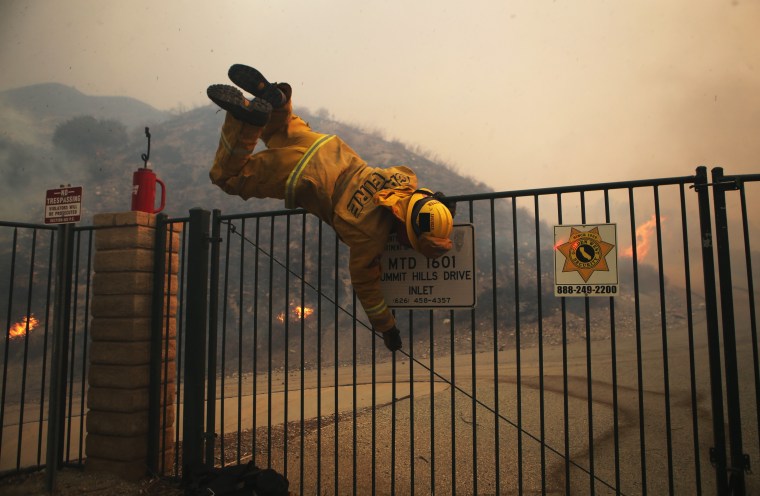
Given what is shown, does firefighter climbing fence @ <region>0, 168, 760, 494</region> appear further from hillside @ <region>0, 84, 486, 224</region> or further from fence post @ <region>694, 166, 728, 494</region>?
hillside @ <region>0, 84, 486, 224</region>

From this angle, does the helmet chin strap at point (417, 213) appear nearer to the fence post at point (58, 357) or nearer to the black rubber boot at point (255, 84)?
the black rubber boot at point (255, 84)

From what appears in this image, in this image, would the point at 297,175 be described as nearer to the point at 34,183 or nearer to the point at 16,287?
the point at 16,287

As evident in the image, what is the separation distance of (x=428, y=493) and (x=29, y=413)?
33.0 ft

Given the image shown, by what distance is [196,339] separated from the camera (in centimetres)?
386

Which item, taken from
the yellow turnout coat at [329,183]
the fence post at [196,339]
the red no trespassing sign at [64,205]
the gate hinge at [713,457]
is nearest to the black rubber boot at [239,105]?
the yellow turnout coat at [329,183]

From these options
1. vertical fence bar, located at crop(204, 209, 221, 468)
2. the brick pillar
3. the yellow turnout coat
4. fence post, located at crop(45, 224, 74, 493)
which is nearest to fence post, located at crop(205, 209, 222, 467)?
vertical fence bar, located at crop(204, 209, 221, 468)

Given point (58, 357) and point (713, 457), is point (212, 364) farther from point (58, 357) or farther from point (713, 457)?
point (713, 457)

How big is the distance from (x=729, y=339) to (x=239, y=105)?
124 inches

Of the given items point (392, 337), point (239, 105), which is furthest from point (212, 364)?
point (239, 105)

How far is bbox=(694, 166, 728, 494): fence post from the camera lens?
2572mm

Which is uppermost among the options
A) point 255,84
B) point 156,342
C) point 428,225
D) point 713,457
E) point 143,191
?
point 255,84

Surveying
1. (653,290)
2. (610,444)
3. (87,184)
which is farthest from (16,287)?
(653,290)

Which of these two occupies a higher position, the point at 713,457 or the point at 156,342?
the point at 156,342

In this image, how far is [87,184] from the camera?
106 ft
